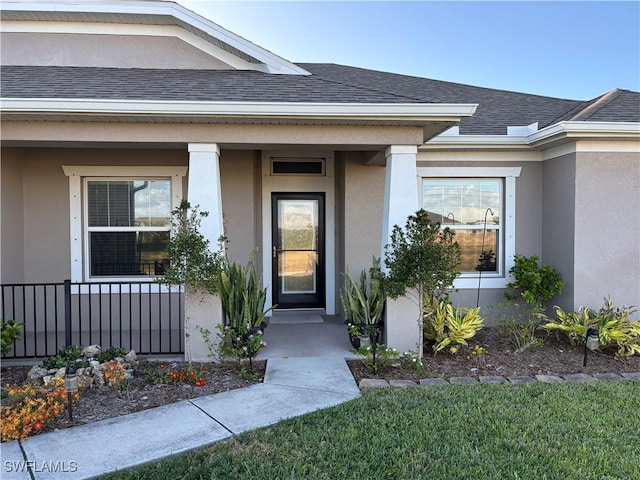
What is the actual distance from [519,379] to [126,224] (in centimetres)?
620

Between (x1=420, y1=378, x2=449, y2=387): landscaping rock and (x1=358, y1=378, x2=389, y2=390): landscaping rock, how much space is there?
1.37 ft

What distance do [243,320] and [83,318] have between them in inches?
131

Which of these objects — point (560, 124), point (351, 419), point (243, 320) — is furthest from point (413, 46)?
point (351, 419)

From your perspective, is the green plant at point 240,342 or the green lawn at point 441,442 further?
the green plant at point 240,342

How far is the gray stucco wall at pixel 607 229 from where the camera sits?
645cm

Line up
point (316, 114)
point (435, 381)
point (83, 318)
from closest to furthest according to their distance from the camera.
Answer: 1. point (435, 381)
2. point (316, 114)
3. point (83, 318)

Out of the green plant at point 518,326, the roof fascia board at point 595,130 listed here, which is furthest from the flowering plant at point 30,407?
the roof fascia board at point 595,130

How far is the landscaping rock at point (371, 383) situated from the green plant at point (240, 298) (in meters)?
1.49

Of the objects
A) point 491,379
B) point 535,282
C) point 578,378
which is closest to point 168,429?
point 491,379

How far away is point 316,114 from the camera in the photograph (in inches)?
203

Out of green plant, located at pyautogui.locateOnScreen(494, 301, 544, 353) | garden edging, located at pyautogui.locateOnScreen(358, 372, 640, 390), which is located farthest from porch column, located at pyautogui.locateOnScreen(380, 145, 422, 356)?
green plant, located at pyautogui.locateOnScreen(494, 301, 544, 353)

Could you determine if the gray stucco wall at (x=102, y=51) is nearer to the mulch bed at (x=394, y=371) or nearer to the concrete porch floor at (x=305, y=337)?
the concrete porch floor at (x=305, y=337)

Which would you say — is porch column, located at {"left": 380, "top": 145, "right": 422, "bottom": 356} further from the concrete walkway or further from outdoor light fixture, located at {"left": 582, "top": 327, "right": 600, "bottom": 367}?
outdoor light fixture, located at {"left": 582, "top": 327, "right": 600, "bottom": 367}

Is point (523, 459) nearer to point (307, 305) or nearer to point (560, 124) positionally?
point (560, 124)
